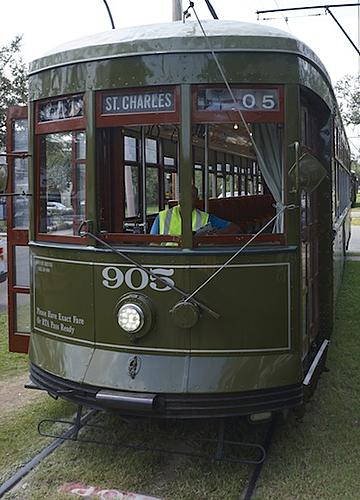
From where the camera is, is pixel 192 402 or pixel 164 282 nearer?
pixel 192 402

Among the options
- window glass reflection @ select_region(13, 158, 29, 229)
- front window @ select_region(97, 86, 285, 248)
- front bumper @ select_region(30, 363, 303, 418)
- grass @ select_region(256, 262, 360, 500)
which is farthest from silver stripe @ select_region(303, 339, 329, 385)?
window glass reflection @ select_region(13, 158, 29, 229)

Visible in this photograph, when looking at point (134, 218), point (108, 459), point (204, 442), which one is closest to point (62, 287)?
point (134, 218)

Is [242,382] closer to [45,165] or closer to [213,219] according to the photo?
Result: [213,219]

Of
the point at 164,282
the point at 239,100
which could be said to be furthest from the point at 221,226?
the point at 239,100

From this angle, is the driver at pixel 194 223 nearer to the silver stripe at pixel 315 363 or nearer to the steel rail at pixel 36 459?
the silver stripe at pixel 315 363

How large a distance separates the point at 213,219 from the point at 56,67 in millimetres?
1491

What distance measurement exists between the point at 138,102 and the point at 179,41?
1.49 ft

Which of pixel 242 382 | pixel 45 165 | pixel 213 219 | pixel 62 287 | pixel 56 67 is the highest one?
pixel 56 67

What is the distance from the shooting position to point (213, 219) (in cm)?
434

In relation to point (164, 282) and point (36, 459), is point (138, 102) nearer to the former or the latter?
point (164, 282)

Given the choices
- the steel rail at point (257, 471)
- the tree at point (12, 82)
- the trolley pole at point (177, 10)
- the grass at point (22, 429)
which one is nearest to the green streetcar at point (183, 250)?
the steel rail at point (257, 471)

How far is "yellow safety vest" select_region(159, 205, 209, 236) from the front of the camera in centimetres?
415

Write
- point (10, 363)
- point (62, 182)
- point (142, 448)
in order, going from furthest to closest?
1. point (10, 363)
2. point (62, 182)
3. point (142, 448)

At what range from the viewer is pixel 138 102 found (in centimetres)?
403
